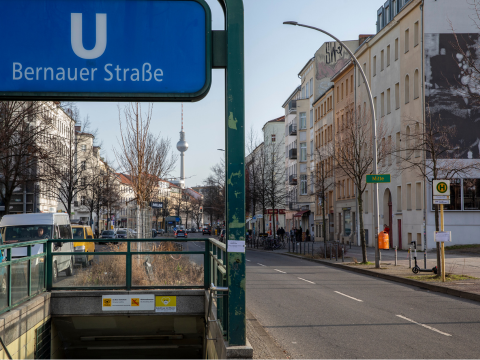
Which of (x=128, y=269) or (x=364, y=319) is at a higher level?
(x=128, y=269)

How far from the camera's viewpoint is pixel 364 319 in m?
11.7

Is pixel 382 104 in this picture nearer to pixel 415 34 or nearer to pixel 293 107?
pixel 415 34

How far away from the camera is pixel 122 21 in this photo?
587 centimetres

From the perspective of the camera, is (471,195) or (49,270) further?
(471,195)

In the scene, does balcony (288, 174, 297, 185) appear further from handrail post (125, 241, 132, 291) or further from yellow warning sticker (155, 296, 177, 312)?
handrail post (125, 241, 132, 291)

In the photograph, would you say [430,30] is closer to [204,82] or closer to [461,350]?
[461,350]

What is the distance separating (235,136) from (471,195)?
3639cm

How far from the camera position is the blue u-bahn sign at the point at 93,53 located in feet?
19.1

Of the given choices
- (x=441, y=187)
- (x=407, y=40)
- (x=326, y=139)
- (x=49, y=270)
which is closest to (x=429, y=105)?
(x=407, y=40)

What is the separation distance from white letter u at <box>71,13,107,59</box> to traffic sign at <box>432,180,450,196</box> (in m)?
14.0

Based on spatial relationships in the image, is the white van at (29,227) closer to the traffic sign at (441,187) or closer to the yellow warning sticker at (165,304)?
the yellow warning sticker at (165,304)

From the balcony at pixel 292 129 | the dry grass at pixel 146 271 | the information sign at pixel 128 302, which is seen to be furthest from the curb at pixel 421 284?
the balcony at pixel 292 129

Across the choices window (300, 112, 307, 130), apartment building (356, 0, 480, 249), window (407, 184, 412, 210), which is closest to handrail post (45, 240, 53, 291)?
apartment building (356, 0, 480, 249)

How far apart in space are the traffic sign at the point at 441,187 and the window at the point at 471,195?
901 inches
